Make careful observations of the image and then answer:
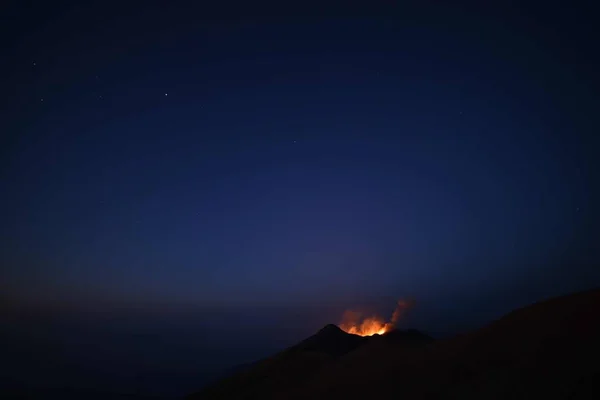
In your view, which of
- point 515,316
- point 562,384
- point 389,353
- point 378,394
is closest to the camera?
point 562,384

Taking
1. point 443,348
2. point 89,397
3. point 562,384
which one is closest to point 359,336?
point 443,348

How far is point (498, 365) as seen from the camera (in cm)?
1619

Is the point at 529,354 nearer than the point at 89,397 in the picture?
Yes

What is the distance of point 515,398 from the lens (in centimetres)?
1377

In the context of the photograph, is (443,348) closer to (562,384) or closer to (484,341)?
(484,341)

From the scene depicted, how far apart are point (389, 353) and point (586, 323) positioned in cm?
1164

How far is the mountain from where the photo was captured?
13.9m

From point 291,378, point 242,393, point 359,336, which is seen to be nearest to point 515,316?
point 291,378

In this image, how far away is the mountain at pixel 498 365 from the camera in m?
13.9

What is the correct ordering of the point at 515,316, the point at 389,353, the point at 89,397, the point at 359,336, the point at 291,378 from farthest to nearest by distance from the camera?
the point at 89,397 < the point at 359,336 < the point at 291,378 < the point at 389,353 < the point at 515,316

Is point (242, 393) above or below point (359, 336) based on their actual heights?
below

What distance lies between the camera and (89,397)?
17712 cm

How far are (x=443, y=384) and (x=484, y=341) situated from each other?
12.2 feet

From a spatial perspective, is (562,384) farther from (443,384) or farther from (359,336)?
(359,336)
